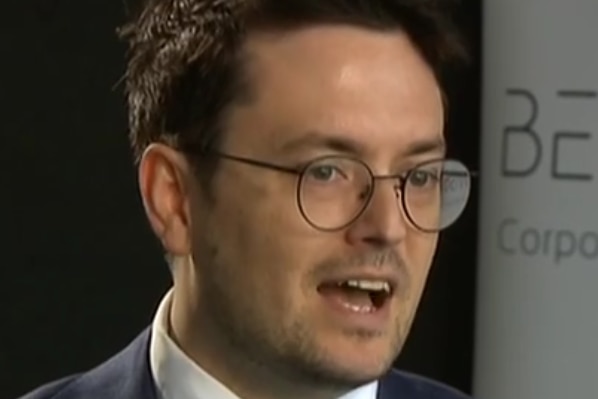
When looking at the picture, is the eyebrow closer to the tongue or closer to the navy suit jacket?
the tongue

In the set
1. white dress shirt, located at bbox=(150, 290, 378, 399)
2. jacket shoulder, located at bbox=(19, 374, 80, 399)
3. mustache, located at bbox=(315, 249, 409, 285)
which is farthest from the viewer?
jacket shoulder, located at bbox=(19, 374, 80, 399)

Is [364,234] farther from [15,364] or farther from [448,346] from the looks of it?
[15,364]

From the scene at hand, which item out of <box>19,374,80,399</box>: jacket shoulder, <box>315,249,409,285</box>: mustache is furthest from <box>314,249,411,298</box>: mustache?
<box>19,374,80,399</box>: jacket shoulder

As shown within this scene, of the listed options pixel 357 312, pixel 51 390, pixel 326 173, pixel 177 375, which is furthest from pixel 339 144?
pixel 51 390

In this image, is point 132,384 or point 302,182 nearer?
point 302,182

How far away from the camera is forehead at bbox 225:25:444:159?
1295 mm

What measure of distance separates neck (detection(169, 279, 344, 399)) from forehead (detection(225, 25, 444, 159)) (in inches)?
6.0

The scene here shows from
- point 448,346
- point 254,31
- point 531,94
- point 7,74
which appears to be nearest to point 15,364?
point 7,74

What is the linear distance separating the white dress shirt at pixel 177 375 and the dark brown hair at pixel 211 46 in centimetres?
15

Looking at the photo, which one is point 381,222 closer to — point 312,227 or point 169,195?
point 312,227

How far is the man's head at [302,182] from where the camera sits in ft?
4.20

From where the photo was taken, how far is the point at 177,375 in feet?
4.59

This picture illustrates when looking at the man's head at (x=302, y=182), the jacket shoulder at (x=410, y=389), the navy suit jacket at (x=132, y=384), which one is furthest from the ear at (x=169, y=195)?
the jacket shoulder at (x=410, y=389)

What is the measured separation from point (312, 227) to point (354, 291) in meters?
0.06
